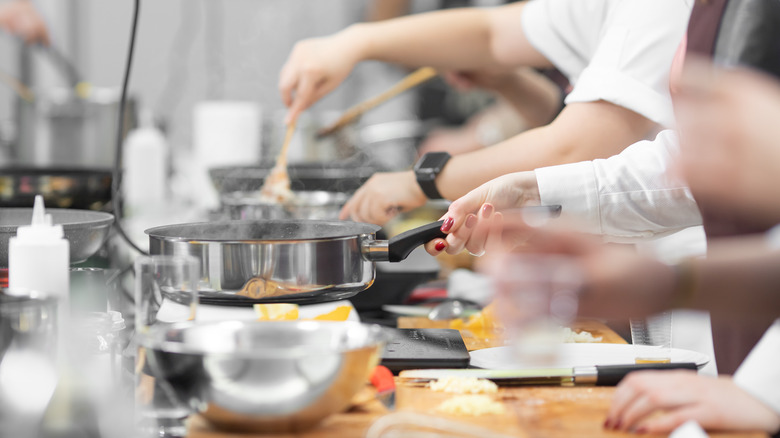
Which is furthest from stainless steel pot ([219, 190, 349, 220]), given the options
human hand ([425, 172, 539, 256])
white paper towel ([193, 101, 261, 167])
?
white paper towel ([193, 101, 261, 167])

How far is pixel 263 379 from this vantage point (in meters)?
0.74

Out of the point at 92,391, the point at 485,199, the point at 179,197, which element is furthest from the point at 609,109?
the point at 179,197

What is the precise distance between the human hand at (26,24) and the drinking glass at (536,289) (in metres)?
2.52

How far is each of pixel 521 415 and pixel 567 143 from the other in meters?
0.61

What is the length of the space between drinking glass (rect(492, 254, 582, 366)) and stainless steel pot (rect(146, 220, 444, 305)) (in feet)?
1.25

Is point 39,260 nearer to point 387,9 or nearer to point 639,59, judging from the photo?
point 639,59

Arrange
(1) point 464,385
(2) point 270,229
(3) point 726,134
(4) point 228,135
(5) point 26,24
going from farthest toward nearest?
(4) point 228,135
(5) point 26,24
(2) point 270,229
(1) point 464,385
(3) point 726,134

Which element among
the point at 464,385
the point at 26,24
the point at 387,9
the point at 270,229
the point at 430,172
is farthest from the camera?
the point at 387,9

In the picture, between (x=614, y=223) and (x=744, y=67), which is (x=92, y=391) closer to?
(x=614, y=223)

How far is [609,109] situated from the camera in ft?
Answer: 4.40

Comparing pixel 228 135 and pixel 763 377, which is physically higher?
pixel 228 135

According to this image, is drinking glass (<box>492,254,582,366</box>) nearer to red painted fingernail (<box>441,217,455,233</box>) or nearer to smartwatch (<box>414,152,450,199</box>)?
red painted fingernail (<box>441,217,455,233</box>)

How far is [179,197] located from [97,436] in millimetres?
2125

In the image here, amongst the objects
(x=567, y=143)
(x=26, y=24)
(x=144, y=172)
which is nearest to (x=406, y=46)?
(x=567, y=143)
